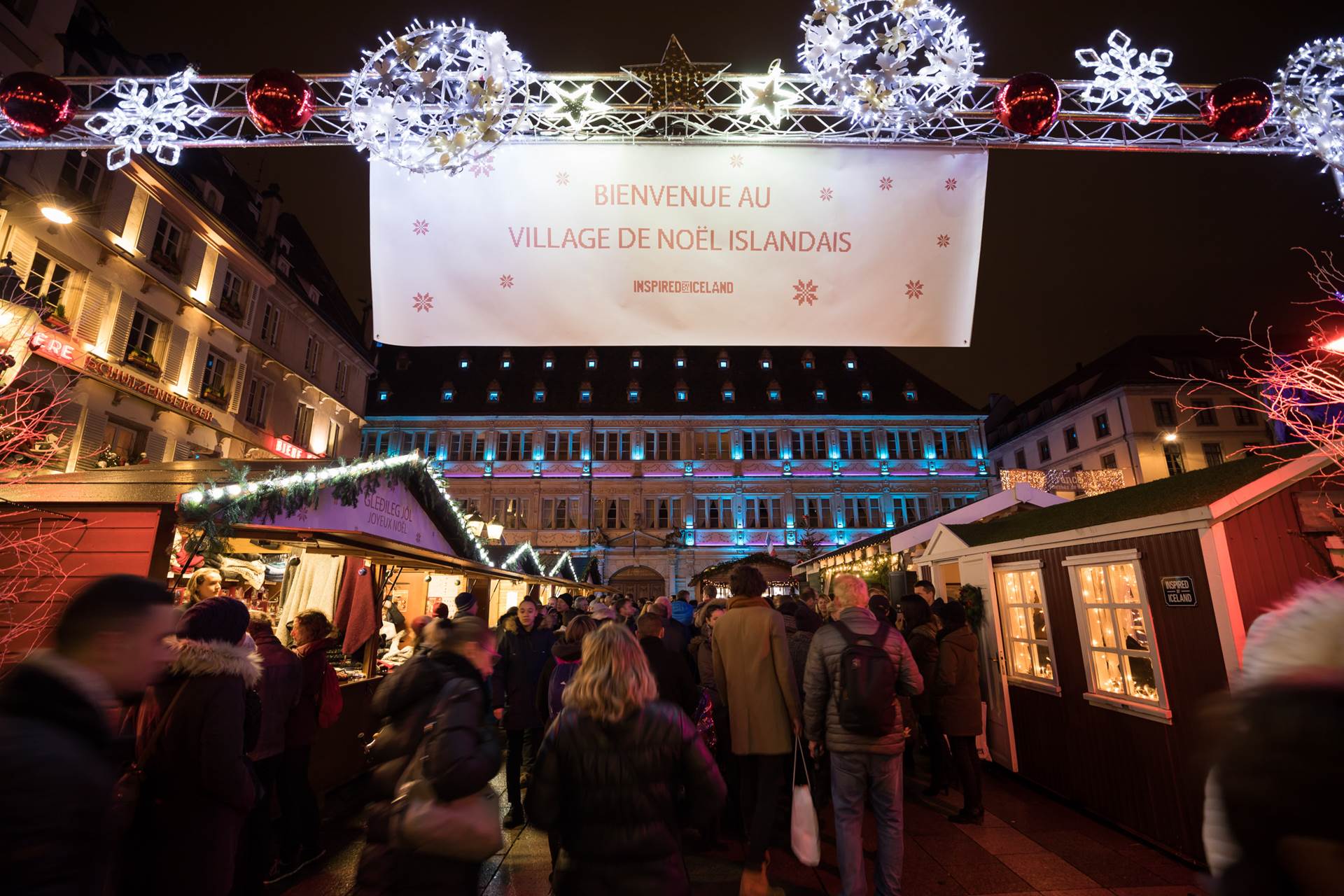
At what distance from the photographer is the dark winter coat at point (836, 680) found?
12.8ft

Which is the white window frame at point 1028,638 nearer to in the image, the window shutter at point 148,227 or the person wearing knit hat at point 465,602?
the person wearing knit hat at point 465,602

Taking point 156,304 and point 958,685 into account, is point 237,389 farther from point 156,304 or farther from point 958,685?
point 958,685

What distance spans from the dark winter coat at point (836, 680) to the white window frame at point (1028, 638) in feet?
10.6

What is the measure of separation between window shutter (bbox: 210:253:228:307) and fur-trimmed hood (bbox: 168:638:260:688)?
19.6 meters

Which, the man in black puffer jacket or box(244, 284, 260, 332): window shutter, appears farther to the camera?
box(244, 284, 260, 332): window shutter

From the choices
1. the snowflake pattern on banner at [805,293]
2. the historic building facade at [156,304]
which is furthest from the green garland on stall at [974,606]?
the historic building facade at [156,304]

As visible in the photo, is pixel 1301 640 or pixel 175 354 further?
pixel 175 354

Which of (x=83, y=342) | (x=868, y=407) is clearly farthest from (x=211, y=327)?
(x=868, y=407)

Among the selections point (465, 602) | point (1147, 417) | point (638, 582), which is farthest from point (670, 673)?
point (1147, 417)

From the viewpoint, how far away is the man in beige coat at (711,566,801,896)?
4.11m

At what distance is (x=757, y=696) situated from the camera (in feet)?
14.1

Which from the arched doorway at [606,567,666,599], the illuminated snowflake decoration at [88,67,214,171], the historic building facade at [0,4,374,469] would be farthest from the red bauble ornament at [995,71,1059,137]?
the arched doorway at [606,567,666,599]

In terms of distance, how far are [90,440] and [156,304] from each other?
4169 mm

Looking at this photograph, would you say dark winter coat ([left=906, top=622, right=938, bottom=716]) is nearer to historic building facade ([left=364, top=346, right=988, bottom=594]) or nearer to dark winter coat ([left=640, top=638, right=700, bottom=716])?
dark winter coat ([left=640, top=638, right=700, bottom=716])
